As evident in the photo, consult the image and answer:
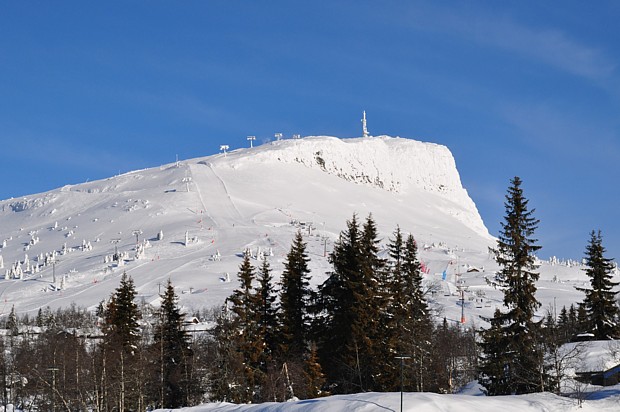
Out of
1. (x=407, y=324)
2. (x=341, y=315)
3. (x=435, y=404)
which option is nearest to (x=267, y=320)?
(x=341, y=315)

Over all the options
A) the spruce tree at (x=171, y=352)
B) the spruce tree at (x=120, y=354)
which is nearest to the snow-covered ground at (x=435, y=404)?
the spruce tree at (x=120, y=354)

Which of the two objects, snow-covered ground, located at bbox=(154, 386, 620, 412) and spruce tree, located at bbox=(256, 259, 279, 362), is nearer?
snow-covered ground, located at bbox=(154, 386, 620, 412)

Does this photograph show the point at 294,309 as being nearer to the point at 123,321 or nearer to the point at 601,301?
the point at 123,321

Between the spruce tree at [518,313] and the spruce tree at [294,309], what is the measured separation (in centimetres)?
1197

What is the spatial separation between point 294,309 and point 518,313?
581 inches

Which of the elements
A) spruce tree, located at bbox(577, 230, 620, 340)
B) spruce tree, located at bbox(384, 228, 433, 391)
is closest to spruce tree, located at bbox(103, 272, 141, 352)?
spruce tree, located at bbox(384, 228, 433, 391)

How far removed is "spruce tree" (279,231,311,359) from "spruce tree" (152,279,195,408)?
800cm

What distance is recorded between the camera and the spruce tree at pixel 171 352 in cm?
5116

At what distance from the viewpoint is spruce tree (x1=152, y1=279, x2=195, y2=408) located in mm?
51156

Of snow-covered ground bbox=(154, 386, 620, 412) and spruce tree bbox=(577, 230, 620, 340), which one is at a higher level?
spruce tree bbox=(577, 230, 620, 340)

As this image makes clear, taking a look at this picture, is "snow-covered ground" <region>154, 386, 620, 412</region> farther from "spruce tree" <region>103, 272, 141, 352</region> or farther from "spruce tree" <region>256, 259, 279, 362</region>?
"spruce tree" <region>103, 272, 141, 352</region>

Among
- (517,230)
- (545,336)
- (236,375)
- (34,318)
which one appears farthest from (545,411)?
(34,318)

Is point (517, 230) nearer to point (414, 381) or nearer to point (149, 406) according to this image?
point (414, 381)

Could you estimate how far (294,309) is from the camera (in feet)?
158
